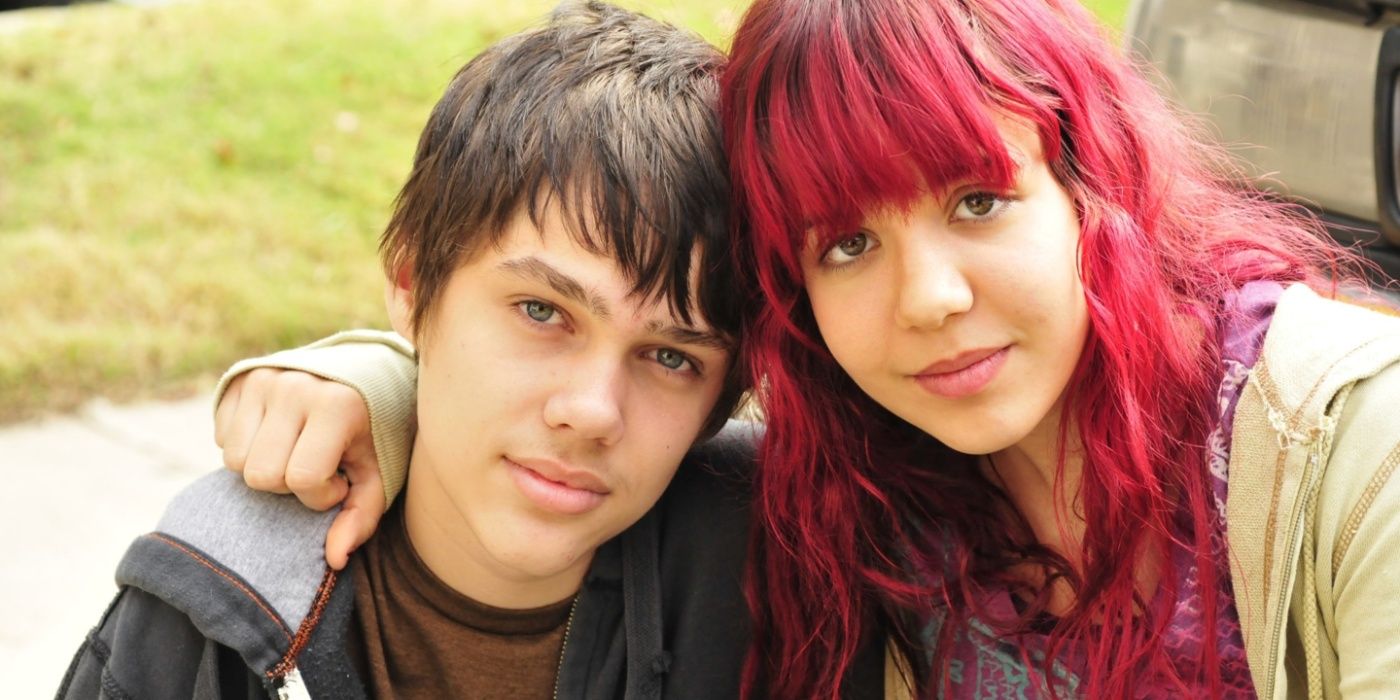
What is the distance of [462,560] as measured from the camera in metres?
2.41

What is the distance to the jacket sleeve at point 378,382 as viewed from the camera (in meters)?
2.44

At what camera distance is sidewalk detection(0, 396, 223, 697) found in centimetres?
358

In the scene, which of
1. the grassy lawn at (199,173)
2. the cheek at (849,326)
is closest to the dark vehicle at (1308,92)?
the cheek at (849,326)

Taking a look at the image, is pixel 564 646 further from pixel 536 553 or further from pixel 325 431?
pixel 325 431

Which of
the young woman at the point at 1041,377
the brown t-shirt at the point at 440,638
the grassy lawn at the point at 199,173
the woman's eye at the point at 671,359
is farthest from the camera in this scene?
the grassy lawn at the point at 199,173

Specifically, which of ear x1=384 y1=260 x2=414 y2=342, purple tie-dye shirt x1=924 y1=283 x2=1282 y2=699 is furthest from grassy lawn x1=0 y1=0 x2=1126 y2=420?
purple tie-dye shirt x1=924 y1=283 x2=1282 y2=699

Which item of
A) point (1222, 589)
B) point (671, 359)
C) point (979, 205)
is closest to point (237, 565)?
point (671, 359)

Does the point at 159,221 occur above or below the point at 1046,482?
below

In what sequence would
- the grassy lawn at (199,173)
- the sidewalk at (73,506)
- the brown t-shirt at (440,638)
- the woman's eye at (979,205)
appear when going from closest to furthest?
the woman's eye at (979,205)
the brown t-shirt at (440,638)
the sidewalk at (73,506)
the grassy lawn at (199,173)

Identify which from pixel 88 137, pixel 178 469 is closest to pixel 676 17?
pixel 178 469

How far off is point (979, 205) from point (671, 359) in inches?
22.2

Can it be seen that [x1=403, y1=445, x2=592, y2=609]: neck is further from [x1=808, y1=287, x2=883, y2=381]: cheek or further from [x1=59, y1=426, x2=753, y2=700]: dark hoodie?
[x1=808, y1=287, x2=883, y2=381]: cheek

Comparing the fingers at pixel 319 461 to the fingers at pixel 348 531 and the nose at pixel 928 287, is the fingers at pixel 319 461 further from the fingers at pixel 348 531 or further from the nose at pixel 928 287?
the nose at pixel 928 287

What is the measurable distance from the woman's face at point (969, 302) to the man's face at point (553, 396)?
0.97ft
